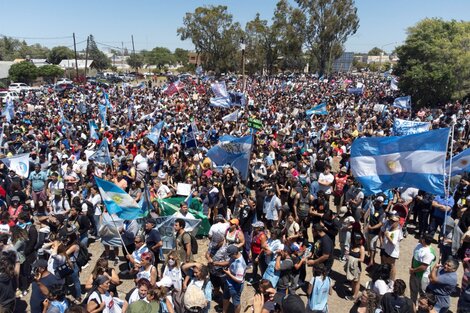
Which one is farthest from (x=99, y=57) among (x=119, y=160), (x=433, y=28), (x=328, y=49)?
(x=119, y=160)

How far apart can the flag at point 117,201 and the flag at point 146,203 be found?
84 cm

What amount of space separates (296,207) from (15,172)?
7.37 meters

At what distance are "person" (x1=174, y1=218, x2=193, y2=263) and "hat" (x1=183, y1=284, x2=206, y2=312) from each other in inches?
57.2

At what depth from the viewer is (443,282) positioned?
5262mm

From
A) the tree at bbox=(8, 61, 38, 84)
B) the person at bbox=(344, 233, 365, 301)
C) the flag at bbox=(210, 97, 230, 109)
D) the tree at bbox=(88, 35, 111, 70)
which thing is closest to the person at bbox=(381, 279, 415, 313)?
the person at bbox=(344, 233, 365, 301)

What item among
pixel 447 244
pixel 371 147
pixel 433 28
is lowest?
pixel 447 244

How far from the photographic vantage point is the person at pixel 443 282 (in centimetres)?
523

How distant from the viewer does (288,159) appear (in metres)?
11.4

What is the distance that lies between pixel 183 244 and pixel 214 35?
65849 millimetres

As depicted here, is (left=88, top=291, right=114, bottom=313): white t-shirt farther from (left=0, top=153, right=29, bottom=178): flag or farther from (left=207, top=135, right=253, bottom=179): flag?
(left=0, top=153, right=29, bottom=178): flag

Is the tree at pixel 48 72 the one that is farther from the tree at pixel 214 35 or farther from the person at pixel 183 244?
the person at pixel 183 244

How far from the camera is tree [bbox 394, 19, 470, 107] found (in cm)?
2731

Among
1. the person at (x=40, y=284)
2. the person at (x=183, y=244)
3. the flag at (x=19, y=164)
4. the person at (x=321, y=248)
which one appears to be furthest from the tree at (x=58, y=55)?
the person at (x=321, y=248)

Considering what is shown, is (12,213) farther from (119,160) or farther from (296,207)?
(296,207)
